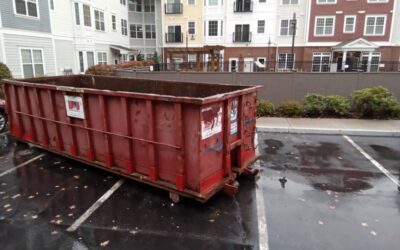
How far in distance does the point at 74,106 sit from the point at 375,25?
34.3 meters

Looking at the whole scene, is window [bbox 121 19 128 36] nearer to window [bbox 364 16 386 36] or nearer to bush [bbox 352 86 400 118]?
window [bbox 364 16 386 36]

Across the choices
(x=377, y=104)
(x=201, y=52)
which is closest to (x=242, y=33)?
(x=201, y=52)

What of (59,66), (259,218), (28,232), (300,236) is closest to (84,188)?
(28,232)

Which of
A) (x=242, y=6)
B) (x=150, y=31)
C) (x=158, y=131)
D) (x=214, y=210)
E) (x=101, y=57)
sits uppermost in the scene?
(x=242, y=6)

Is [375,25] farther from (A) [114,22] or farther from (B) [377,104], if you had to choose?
(A) [114,22]

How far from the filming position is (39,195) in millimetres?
5145

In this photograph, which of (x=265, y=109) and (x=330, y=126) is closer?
(x=330, y=126)

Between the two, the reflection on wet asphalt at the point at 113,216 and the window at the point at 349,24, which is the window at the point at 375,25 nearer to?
the window at the point at 349,24

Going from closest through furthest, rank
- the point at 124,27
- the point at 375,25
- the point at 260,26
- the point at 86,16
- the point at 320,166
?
the point at 320,166 → the point at 86,16 → the point at 375,25 → the point at 260,26 → the point at 124,27

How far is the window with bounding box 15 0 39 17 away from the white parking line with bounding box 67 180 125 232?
16.4 metres

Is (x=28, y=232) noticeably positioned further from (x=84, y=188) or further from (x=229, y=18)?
(x=229, y=18)

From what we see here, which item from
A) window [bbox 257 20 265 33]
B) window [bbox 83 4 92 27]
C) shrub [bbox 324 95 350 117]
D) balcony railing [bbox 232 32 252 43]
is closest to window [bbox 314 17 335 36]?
window [bbox 257 20 265 33]

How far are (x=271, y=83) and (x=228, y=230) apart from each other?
30.7 feet

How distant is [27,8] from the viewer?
1745cm
